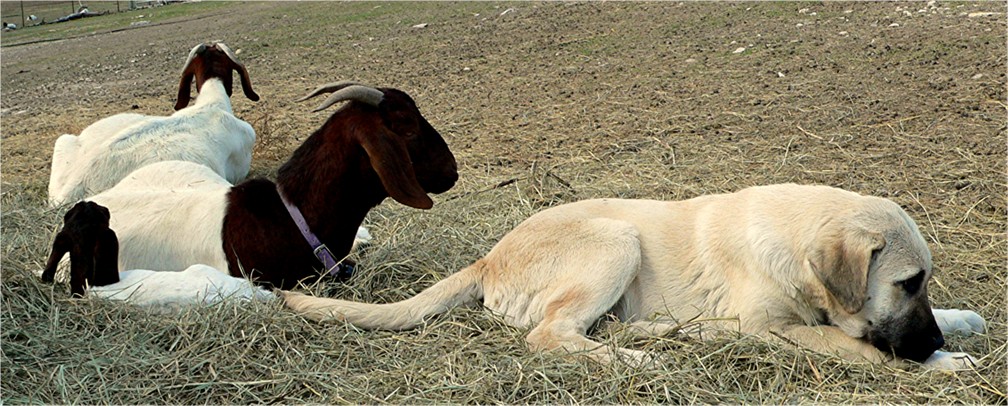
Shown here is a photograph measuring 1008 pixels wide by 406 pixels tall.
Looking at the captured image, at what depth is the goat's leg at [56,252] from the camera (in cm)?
464

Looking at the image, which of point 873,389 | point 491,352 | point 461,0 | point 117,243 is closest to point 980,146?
point 873,389

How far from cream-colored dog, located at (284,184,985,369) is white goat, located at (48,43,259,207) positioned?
3.02m

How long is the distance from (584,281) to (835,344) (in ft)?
3.46

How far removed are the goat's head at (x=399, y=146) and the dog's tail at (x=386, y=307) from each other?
1.50ft

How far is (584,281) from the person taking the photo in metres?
4.38

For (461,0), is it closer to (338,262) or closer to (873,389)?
(338,262)

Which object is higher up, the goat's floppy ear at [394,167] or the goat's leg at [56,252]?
the goat's floppy ear at [394,167]

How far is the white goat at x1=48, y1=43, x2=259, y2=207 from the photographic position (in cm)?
700

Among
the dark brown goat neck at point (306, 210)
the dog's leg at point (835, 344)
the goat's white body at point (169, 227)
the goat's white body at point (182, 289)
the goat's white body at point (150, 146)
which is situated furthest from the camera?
the goat's white body at point (150, 146)

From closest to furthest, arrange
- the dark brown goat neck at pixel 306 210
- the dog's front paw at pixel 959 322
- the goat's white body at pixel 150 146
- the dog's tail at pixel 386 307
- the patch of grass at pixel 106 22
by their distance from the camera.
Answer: the dog's front paw at pixel 959 322 < the dog's tail at pixel 386 307 < the dark brown goat neck at pixel 306 210 < the goat's white body at pixel 150 146 < the patch of grass at pixel 106 22

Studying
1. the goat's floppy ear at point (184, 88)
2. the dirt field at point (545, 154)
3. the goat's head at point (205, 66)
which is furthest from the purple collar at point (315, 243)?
the goat's floppy ear at point (184, 88)

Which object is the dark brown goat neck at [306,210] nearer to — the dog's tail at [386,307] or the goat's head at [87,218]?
the dog's tail at [386,307]

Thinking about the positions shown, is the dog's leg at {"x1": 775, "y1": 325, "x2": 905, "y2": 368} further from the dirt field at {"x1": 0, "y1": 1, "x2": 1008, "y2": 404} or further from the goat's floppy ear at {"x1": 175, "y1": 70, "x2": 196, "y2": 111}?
the goat's floppy ear at {"x1": 175, "y1": 70, "x2": 196, "y2": 111}

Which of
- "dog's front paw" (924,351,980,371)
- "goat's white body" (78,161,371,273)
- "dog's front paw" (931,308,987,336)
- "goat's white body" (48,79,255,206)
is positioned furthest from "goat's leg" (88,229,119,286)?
"dog's front paw" (931,308,987,336)
